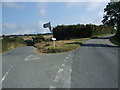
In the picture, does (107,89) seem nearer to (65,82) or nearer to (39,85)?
(65,82)

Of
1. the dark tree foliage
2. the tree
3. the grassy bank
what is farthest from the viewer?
the dark tree foliage

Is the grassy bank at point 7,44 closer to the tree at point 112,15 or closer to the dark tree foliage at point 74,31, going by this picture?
the tree at point 112,15

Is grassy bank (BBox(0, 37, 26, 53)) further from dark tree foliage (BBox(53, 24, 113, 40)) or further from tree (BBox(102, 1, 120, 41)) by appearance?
dark tree foliage (BBox(53, 24, 113, 40))

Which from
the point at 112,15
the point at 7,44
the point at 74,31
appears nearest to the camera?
the point at 7,44

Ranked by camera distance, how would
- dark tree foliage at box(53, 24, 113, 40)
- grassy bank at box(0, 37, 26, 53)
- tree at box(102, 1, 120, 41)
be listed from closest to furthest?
grassy bank at box(0, 37, 26, 53), tree at box(102, 1, 120, 41), dark tree foliage at box(53, 24, 113, 40)

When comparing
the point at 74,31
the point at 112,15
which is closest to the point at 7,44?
the point at 112,15

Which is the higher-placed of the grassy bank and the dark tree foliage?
the dark tree foliage

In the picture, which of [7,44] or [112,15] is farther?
[112,15]

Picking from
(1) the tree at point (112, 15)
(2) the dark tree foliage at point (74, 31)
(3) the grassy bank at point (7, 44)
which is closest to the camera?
(3) the grassy bank at point (7, 44)

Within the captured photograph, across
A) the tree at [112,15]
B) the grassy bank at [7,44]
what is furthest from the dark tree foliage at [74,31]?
the grassy bank at [7,44]

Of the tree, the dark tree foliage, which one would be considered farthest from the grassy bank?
the dark tree foliage

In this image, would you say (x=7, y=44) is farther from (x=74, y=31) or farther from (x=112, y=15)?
(x=74, y=31)

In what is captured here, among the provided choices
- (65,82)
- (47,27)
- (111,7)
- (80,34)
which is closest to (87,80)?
(65,82)

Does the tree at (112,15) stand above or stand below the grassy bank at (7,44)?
above
